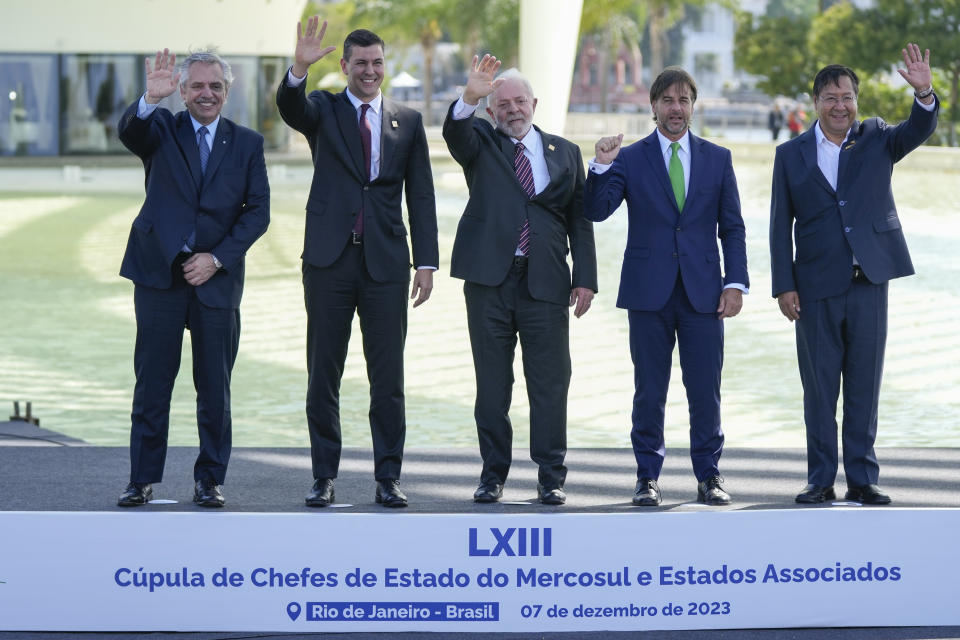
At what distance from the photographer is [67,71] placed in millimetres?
29484

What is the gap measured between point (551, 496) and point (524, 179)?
116cm

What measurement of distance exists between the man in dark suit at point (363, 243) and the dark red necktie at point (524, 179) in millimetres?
316

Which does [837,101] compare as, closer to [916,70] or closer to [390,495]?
[916,70]

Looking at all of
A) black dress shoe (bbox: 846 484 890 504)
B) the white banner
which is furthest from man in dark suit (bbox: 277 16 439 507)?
black dress shoe (bbox: 846 484 890 504)

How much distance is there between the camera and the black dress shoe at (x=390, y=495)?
504 centimetres

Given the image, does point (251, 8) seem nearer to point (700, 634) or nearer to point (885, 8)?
point (885, 8)

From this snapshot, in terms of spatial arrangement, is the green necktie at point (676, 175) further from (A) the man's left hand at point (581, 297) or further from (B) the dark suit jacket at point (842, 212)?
(A) the man's left hand at point (581, 297)

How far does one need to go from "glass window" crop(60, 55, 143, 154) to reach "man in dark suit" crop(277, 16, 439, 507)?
2582 centimetres

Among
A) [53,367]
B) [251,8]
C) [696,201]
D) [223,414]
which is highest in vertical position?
[251,8]

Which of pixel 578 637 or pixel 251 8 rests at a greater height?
pixel 251 8

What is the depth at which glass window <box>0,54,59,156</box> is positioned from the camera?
29.2m

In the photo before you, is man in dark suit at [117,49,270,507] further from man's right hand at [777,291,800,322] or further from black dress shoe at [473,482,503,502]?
man's right hand at [777,291,800,322]

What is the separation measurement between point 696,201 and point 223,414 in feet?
6.05

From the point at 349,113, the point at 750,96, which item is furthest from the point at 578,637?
the point at 750,96
